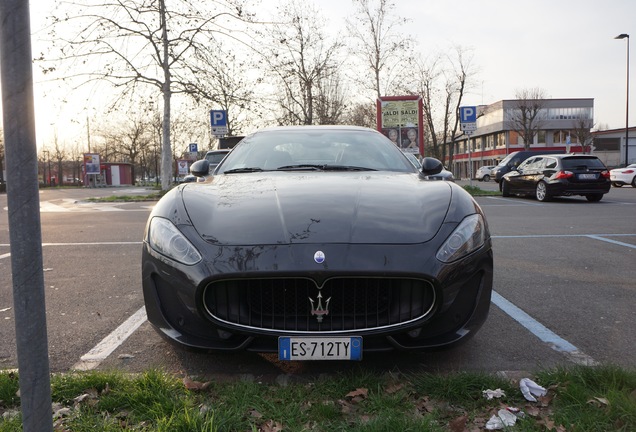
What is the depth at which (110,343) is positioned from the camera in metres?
3.02

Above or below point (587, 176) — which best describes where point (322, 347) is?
below

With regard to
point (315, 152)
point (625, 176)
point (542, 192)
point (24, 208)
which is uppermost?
point (315, 152)

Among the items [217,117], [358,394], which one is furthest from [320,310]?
[217,117]

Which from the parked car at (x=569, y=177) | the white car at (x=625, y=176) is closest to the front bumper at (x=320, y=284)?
the parked car at (x=569, y=177)

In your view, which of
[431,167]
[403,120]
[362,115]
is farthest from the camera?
[362,115]

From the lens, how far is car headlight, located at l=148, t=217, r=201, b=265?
7.54 feet

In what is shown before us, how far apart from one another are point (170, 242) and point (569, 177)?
13.8 m

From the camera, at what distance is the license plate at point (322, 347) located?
84.9 inches

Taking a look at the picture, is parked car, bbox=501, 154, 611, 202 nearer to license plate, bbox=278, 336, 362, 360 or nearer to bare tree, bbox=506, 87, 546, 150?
license plate, bbox=278, 336, 362, 360

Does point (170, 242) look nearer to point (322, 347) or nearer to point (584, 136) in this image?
point (322, 347)

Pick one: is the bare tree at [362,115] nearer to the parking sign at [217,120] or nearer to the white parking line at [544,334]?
the parking sign at [217,120]

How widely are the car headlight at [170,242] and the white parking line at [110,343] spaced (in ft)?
2.56

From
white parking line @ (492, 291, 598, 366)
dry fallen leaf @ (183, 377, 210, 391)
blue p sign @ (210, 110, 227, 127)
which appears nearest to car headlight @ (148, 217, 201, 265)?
dry fallen leaf @ (183, 377, 210, 391)

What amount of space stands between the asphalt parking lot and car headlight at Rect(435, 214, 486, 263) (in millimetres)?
656
